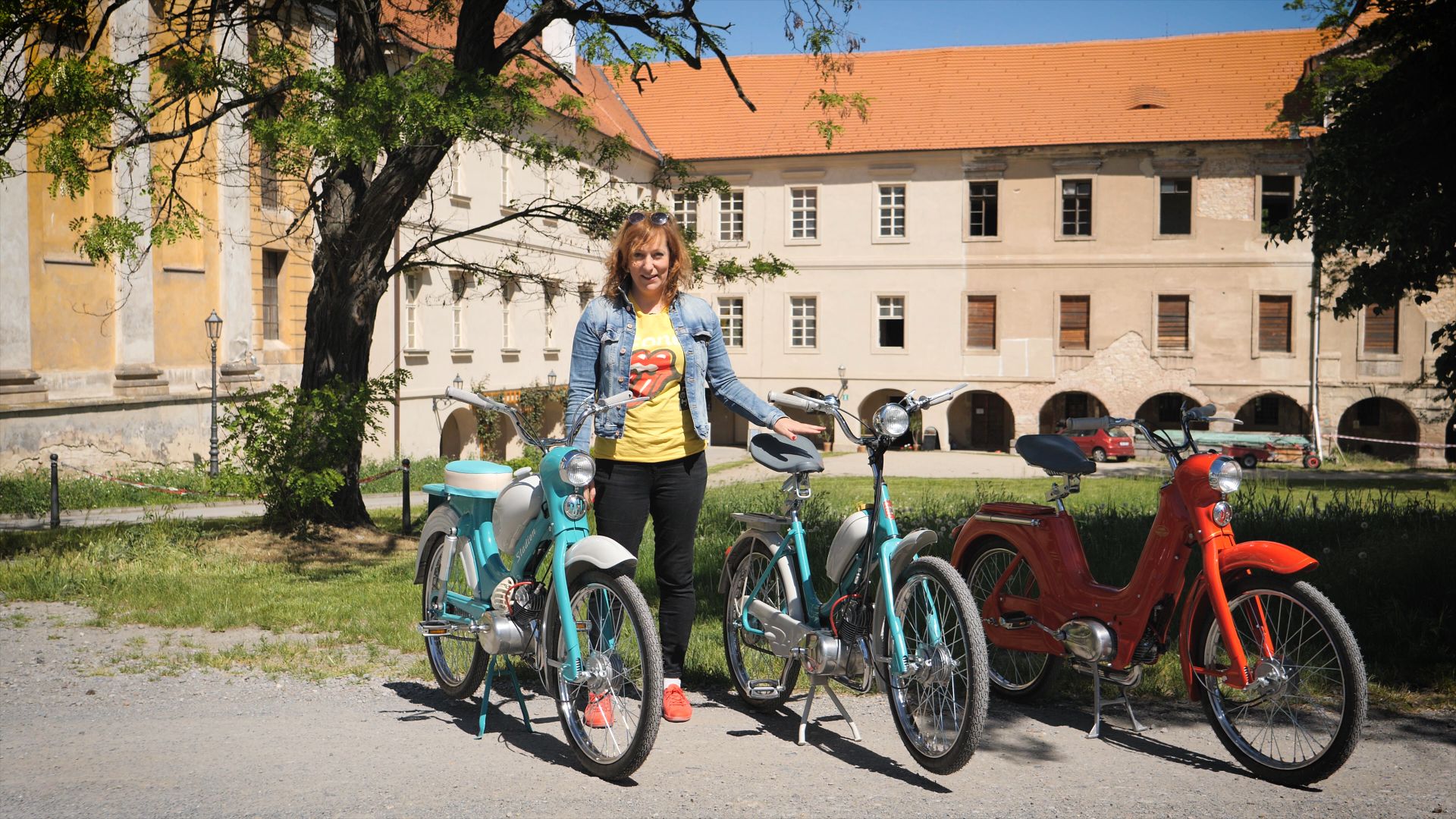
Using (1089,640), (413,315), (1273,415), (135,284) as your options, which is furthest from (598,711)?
(1273,415)

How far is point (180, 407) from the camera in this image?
76.6 feet

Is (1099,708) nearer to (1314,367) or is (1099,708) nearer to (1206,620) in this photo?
(1206,620)

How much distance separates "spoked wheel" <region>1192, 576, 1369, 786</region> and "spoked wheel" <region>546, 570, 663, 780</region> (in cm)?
205

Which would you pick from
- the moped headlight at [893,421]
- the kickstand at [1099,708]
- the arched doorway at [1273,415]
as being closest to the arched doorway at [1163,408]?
the arched doorway at [1273,415]

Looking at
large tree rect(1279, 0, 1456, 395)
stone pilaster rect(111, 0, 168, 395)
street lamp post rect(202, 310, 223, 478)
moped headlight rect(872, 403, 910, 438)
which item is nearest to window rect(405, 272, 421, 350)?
street lamp post rect(202, 310, 223, 478)

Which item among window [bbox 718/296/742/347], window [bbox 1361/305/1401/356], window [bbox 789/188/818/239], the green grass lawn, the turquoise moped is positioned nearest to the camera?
the turquoise moped

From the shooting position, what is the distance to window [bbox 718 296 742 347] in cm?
4153

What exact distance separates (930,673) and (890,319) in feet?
118

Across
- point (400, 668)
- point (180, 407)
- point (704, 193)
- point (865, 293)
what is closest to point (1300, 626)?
point (400, 668)

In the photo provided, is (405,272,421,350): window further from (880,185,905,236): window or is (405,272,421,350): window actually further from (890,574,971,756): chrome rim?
(890,574,971,756): chrome rim

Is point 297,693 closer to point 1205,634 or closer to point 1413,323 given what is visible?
point 1205,634

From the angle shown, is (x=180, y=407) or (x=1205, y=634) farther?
(x=180, y=407)

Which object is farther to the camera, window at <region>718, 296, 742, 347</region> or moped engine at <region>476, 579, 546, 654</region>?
window at <region>718, 296, 742, 347</region>

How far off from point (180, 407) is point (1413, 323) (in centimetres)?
3235
